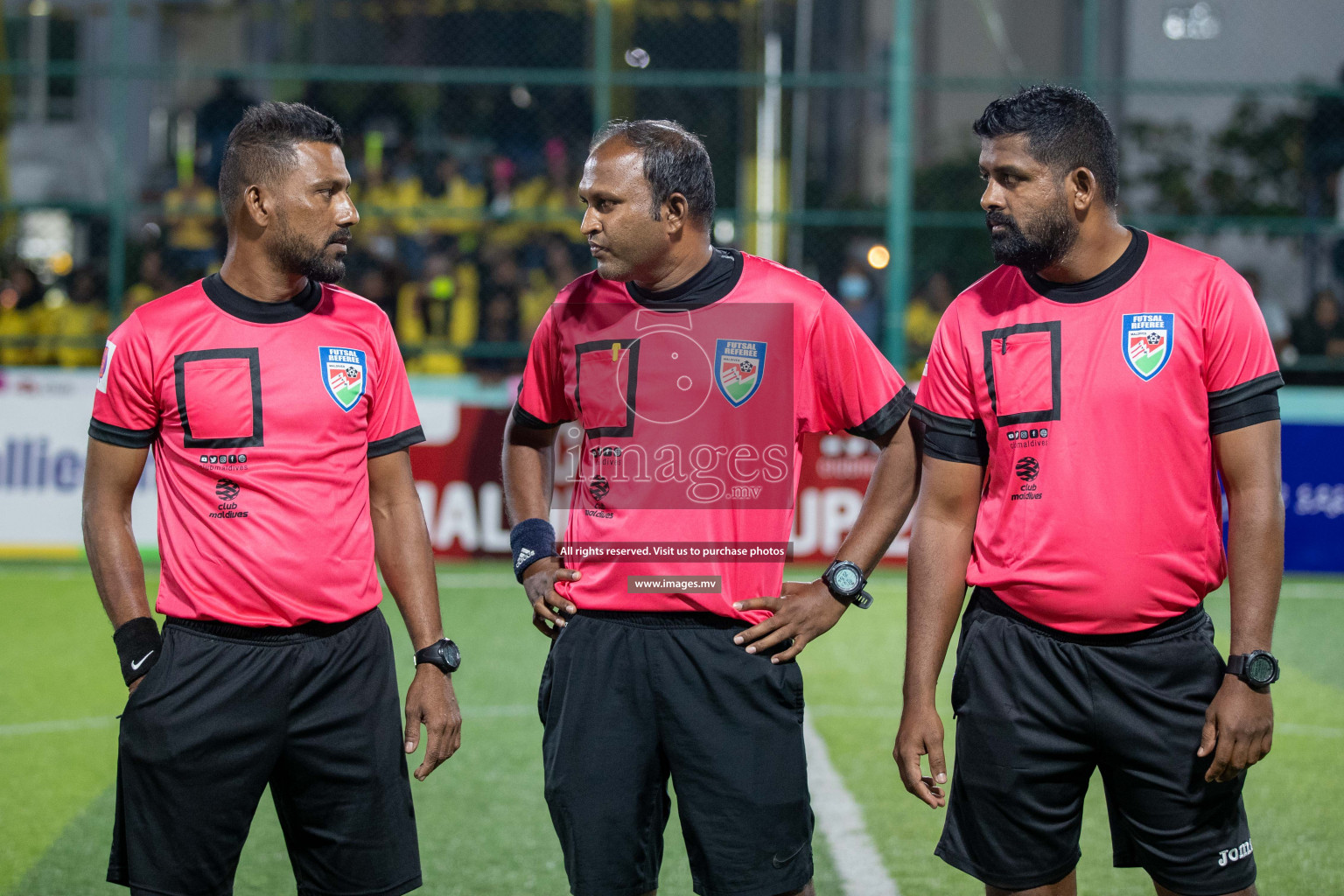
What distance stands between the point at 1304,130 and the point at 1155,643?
41.9ft

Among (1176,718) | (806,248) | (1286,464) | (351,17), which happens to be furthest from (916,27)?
(1176,718)

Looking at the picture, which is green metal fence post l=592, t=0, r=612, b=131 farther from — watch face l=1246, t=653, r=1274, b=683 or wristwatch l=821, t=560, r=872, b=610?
watch face l=1246, t=653, r=1274, b=683

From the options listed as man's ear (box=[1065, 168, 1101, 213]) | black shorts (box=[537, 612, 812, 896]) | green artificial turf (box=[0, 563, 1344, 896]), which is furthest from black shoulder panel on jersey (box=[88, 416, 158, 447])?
man's ear (box=[1065, 168, 1101, 213])

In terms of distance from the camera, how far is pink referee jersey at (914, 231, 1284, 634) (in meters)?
3.14

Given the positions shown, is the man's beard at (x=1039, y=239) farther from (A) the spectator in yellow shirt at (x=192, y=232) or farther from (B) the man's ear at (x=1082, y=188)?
(A) the spectator in yellow shirt at (x=192, y=232)

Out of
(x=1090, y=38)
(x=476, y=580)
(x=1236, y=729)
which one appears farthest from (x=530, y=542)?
(x=1090, y=38)

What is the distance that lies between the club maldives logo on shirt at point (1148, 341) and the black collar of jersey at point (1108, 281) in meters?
0.09

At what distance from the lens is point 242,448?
3.32 metres

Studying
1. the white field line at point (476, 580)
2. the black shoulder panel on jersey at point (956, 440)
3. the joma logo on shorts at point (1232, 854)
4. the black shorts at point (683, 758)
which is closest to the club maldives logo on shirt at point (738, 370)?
the black shoulder panel on jersey at point (956, 440)

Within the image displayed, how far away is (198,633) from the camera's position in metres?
3.31

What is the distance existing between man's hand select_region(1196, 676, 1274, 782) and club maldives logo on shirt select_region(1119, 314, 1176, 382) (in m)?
0.69

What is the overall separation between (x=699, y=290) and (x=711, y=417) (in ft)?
1.01

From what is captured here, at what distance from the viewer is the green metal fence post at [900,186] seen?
37.9 feet

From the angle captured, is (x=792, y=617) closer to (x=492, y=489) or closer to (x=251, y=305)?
(x=251, y=305)
